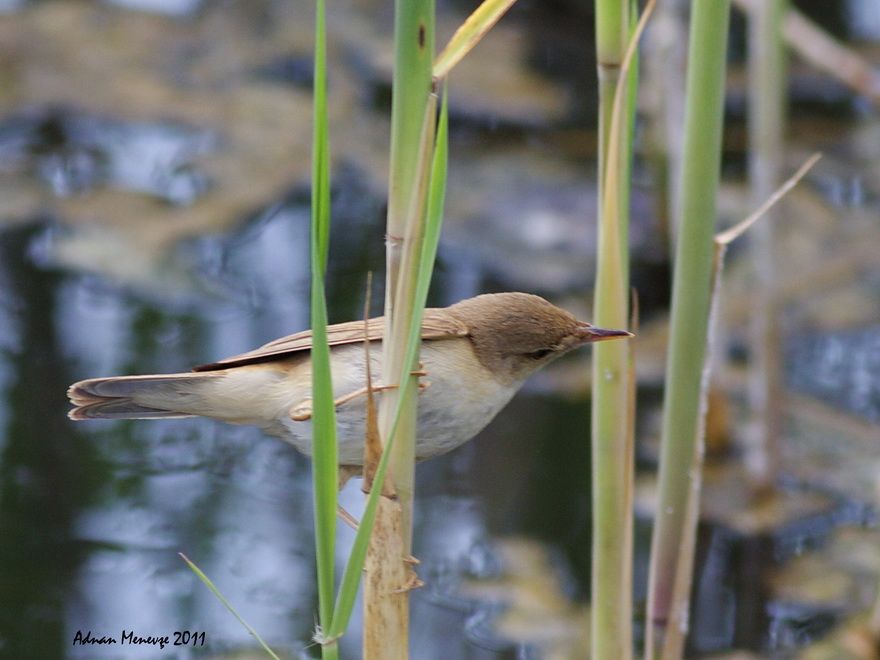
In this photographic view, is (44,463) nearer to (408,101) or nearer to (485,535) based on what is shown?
(485,535)

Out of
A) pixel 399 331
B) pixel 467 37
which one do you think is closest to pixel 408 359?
pixel 399 331

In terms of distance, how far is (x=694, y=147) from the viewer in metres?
1.73

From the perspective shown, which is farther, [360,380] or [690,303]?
[360,380]

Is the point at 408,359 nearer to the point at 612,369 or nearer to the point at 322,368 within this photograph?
the point at 322,368

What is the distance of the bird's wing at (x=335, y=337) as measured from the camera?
1939mm

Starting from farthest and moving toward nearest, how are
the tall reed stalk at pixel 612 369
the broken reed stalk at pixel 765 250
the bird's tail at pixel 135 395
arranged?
the broken reed stalk at pixel 765 250 → the bird's tail at pixel 135 395 → the tall reed stalk at pixel 612 369

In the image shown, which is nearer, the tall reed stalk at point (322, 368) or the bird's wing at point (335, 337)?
the tall reed stalk at point (322, 368)

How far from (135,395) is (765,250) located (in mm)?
2094

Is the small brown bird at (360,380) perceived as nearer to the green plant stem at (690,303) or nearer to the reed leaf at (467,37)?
the green plant stem at (690,303)

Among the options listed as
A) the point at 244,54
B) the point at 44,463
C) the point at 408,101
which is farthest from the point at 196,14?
the point at 408,101

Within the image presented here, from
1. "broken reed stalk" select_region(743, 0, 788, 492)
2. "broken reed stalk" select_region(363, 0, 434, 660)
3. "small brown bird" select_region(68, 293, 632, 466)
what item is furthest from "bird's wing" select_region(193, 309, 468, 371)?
"broken reed stalk" select_region(743, 0, 788, 492)

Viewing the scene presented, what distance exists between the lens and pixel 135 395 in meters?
1.83

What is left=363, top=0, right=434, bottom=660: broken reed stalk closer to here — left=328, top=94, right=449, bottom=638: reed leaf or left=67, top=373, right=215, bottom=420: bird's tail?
left=328, top=94, right=449, bottom=638: reed leaf

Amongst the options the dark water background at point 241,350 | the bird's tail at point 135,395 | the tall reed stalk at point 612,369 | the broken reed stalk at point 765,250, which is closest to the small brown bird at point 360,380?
the bird's tail at point 135,395
